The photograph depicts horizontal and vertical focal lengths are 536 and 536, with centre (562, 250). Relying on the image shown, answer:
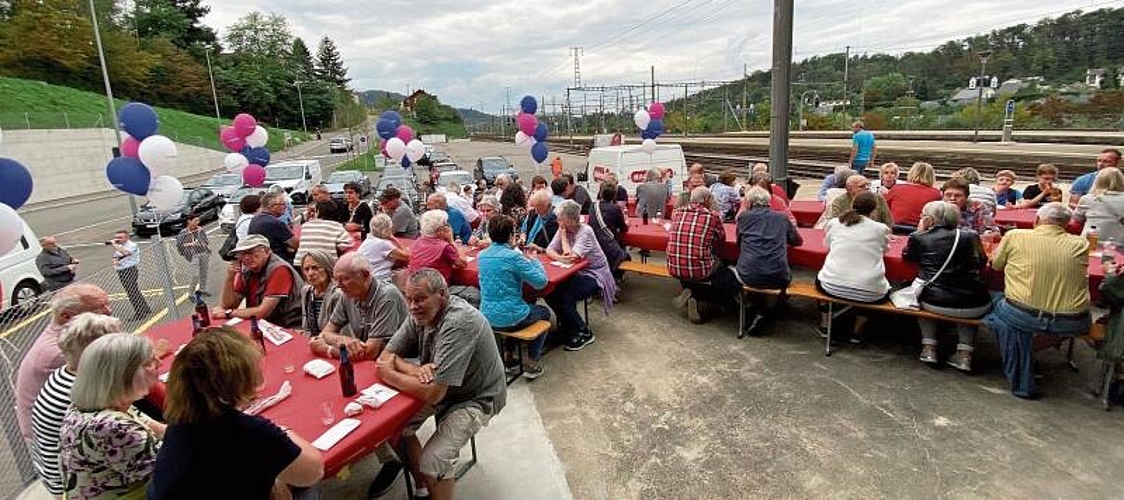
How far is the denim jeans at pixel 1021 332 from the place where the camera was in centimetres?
376

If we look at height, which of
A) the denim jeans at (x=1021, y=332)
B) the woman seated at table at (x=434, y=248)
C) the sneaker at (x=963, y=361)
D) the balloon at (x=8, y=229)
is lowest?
the sneaker at (x=963, y=361)

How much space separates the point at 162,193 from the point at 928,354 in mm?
7861

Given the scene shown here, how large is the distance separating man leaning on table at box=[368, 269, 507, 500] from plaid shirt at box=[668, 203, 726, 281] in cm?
290

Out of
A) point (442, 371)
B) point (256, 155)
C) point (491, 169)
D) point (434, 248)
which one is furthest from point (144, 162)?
point (491, 169)

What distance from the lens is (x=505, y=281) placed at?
440cm

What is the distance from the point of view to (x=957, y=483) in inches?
125

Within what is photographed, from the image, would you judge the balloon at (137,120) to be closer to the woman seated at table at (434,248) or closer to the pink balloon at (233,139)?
the woman seated at table at (434,248)

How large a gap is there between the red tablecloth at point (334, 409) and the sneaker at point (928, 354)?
419cm

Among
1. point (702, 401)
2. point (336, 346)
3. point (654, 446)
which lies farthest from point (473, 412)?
point (702, 401)

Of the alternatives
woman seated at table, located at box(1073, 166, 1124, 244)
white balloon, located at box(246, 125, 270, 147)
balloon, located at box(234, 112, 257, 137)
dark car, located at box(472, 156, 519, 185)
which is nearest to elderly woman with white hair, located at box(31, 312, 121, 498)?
woman seated at table, located at box(1073, 166, 1124, 244)

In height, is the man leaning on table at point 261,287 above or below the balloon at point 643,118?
below

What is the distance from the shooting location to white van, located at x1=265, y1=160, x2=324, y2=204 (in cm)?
1803

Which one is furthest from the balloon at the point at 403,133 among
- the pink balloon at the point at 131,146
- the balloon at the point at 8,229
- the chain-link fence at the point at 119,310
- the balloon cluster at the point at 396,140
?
the balloon at the point at 8,229

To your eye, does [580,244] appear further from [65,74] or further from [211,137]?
[65,74]
